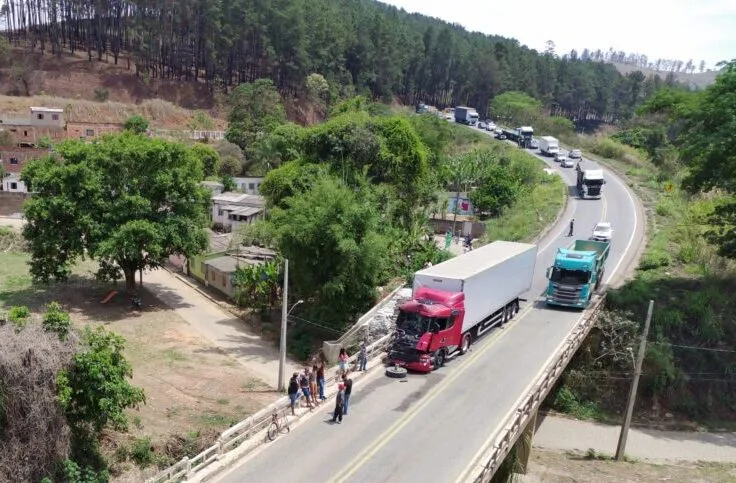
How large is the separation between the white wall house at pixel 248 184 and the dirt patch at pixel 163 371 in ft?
85.6

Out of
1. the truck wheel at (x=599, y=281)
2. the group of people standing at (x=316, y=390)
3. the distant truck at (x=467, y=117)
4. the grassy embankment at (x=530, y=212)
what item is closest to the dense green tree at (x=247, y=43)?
the distant truck at (x=467, y=117)

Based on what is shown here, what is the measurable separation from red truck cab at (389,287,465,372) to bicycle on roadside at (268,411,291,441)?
577 cm

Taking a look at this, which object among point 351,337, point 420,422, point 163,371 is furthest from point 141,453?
point 351,337

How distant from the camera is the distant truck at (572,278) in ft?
101

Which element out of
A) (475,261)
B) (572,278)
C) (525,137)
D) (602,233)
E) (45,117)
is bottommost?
(572,278)

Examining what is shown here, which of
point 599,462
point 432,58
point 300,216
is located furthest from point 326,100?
point 599,462

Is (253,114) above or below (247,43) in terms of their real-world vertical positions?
below

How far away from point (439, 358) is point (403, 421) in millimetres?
4748

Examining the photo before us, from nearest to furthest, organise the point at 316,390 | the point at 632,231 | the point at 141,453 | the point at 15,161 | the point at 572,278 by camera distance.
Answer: the point at 141,453
the point at 316,390
the point at 572,278
the point at 632,231
the point at 15,161

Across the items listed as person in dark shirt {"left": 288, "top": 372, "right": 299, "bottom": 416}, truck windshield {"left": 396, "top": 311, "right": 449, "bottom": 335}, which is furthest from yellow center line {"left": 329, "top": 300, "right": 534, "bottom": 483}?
person in dark shirt {"left": 288, "top": 372, "right": 299, "bottom": 416}

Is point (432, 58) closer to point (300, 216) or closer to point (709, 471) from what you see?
point (300, 216)

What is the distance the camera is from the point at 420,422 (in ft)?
65.5

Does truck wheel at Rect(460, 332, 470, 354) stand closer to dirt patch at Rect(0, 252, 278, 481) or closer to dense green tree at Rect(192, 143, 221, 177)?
dirt patch at Rect(0, 252, 278, 481)

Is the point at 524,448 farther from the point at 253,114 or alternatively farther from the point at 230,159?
the point at 253,114
